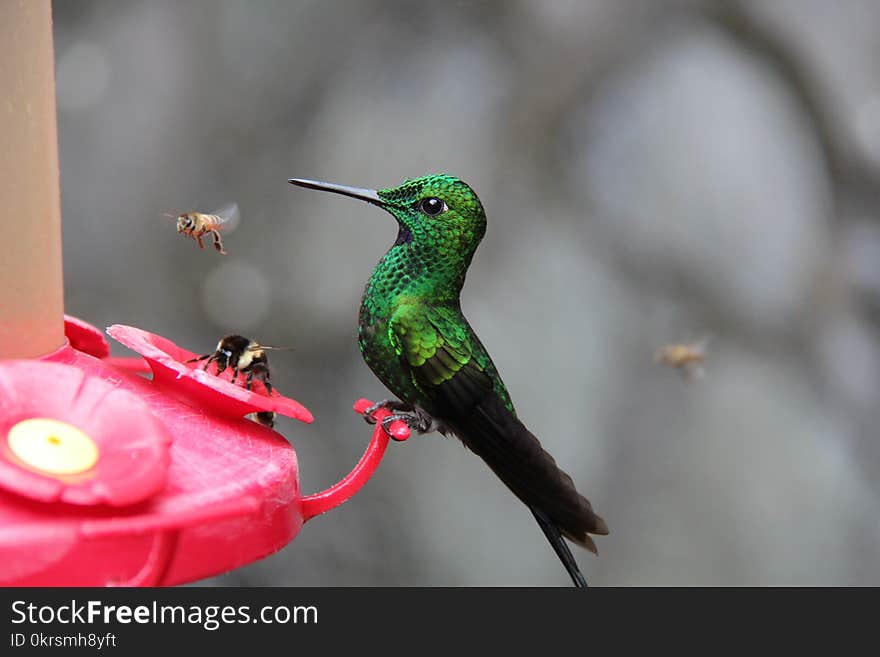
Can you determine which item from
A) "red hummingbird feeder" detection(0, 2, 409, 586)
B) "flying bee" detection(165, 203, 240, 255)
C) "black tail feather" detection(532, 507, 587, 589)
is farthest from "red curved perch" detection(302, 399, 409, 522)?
"flying bee" detection(165, 203, 240, 255)

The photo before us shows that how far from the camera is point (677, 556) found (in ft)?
14.4

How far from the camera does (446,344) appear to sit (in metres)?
2.08

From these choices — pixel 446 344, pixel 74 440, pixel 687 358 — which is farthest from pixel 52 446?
pixel 687 358

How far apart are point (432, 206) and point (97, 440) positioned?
80 cm

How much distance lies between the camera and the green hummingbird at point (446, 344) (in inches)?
80.6

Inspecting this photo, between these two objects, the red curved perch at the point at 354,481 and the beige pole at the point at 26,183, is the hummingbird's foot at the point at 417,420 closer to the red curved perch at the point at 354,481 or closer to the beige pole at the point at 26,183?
the red curved perch at the point at 354,481

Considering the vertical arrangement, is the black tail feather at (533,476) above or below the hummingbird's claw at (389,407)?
below

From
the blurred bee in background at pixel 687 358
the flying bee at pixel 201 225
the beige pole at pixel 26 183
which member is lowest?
the beige pole at pixel 26 183

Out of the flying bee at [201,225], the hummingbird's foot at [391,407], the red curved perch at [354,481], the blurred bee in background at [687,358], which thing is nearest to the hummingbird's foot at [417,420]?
the hummingbird's foot at [391,407]

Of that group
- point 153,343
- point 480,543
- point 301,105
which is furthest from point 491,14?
point 153,343

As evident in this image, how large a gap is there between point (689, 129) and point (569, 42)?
572mm

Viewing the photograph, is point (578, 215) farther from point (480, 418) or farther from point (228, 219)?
point (480, 418)

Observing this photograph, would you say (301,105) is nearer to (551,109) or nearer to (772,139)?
(551,109)

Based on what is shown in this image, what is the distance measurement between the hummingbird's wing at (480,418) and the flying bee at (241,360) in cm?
26
